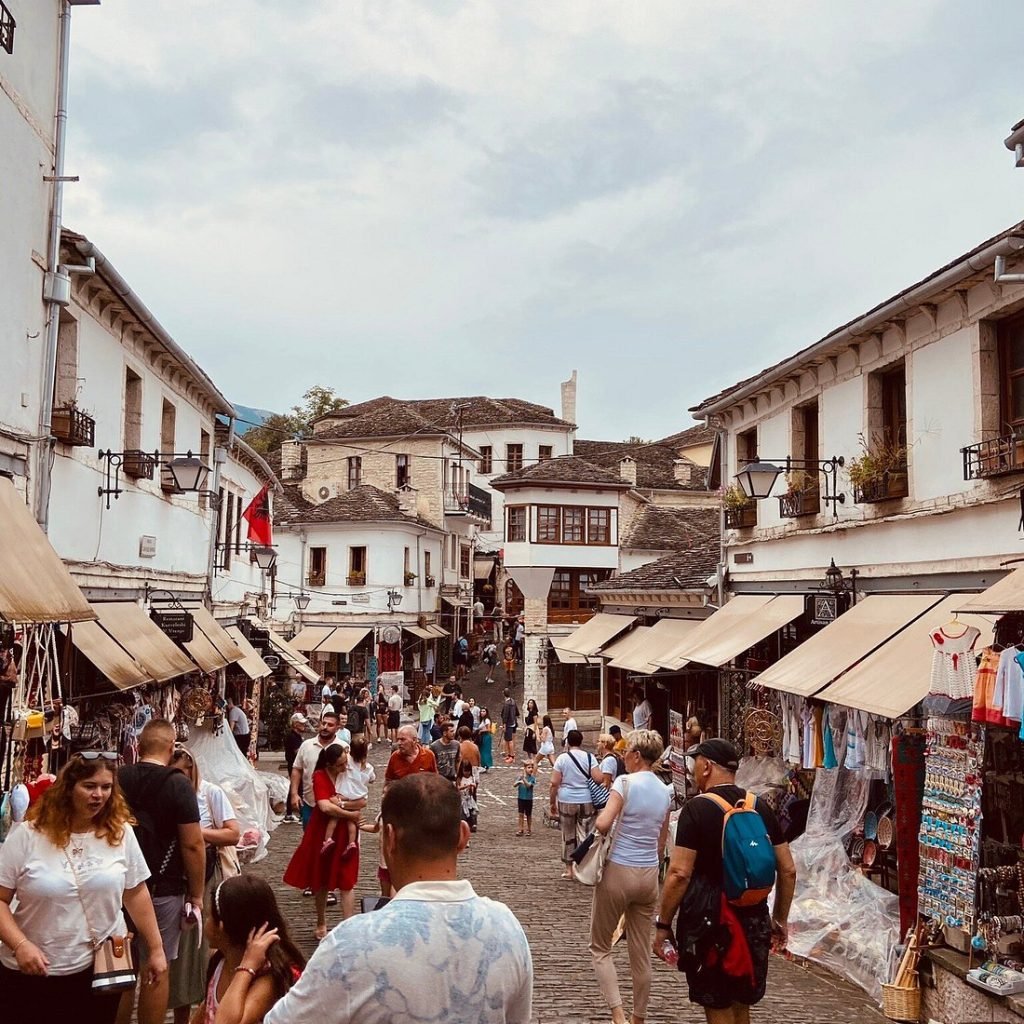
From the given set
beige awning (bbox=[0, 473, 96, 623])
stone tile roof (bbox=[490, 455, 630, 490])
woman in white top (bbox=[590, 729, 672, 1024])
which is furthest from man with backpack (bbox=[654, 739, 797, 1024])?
stone tile roof (bbox=[490, 455, 630, 490])

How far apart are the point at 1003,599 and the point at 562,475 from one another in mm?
30809

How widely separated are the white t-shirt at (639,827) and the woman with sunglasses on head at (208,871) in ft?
8.30

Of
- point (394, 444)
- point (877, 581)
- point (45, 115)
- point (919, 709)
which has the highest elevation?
point (394, 444)

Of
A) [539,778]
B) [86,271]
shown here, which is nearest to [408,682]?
[539,778]

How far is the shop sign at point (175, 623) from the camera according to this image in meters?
14.8

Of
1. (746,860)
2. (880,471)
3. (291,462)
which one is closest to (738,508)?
(880,471)

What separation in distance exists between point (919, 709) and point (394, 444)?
132ft

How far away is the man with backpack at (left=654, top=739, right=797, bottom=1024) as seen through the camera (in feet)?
18.2

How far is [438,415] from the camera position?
61.3 meters

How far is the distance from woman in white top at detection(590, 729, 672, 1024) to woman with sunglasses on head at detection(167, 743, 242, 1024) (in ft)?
8.07

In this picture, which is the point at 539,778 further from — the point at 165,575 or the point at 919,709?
the point at 919,709

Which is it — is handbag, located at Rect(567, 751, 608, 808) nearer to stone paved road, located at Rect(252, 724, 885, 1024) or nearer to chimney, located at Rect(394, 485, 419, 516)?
stone paved road, located at Rect(252, 724, 885, 1024)

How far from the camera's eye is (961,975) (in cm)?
738

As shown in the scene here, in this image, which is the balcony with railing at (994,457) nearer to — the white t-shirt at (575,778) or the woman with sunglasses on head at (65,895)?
the white t-shirt at (575,778)
